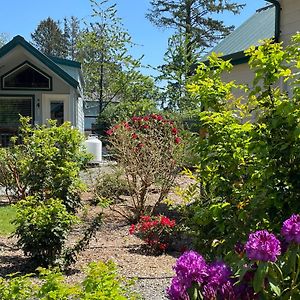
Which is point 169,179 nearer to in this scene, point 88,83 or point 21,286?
point 21,286

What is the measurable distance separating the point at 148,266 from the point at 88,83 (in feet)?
84.4

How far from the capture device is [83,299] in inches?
92.2

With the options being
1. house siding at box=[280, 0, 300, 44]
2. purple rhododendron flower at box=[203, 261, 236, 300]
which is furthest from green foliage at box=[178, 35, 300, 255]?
house siding at box=[280, 0, 300, 44]

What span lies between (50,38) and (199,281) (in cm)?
5055

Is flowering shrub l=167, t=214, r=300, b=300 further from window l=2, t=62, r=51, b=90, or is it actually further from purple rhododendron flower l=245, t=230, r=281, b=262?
window l=2, t=62, r=51, b=90

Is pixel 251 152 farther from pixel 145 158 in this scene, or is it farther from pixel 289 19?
pixel 145 158

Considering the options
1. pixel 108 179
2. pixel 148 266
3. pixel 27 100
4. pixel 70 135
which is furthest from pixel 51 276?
pixel 27 100

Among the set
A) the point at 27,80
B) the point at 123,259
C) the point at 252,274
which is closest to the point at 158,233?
the point at 123,259

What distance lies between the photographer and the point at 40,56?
50.3 ft

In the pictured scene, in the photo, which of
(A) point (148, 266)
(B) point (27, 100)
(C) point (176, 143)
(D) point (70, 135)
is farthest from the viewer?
(B) point (27, 100)

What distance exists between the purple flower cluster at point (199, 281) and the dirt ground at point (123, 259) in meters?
2.43

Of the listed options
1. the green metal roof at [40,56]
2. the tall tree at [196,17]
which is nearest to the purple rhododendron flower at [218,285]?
the green metal roof at [40,56]

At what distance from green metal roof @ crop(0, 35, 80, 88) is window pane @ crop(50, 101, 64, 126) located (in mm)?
2440

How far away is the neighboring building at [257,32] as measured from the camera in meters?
7.18
